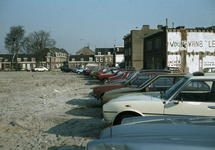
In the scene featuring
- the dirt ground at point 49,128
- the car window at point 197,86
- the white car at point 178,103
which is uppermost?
the car window at point 197,86

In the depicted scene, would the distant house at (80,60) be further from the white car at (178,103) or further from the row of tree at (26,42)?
the white car at (178,103)

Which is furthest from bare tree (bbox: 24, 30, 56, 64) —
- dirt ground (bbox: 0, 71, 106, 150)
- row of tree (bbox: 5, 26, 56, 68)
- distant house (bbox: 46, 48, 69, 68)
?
dirt ground (bbox: 0, 71, 106, 150)

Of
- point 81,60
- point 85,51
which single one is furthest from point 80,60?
point 85,51

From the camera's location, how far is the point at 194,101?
453 cm

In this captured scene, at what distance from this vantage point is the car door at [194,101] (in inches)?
174

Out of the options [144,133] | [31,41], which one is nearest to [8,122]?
[144,133]

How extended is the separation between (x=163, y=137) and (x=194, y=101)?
9.27 feet

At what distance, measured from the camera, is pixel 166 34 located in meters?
29.7

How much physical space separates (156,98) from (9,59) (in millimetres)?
95013

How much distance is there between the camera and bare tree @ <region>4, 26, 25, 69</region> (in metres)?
56.0

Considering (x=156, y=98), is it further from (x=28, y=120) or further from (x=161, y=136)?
(x=28, y=120)

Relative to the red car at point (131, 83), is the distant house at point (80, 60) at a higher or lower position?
higher

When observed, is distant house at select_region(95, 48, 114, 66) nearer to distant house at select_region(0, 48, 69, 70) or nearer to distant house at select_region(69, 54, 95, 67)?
distant house at select_region(69, 54, 95, 67)

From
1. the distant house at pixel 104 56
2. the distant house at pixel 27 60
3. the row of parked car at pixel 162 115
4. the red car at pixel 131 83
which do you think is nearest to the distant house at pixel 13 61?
the distant house at pixel 27 60
